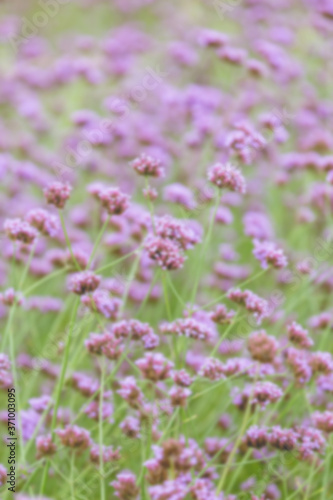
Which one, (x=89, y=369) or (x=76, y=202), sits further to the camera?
(x=76, y=202)

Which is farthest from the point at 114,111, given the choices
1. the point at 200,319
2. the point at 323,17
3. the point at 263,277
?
the point at 323,17

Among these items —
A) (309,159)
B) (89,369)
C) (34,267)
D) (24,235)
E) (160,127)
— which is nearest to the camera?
(24,235)

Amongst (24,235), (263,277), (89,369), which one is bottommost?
(89,369)

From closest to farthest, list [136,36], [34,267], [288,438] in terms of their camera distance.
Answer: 1. [288,438]
2. [34,267]
3. [136,36]

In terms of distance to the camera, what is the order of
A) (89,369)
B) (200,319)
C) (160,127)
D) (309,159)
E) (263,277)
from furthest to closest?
1. (160,127)
2. (263,277)
3. (309,159)
4. (89,369)
5. (200,319)

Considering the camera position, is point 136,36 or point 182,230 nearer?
point 182,230

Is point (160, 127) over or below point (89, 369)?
over

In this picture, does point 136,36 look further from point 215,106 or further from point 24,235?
point 24,235

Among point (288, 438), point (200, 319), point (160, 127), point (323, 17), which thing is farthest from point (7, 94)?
point (288, 438)

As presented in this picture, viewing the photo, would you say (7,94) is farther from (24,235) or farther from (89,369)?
(24,235)
